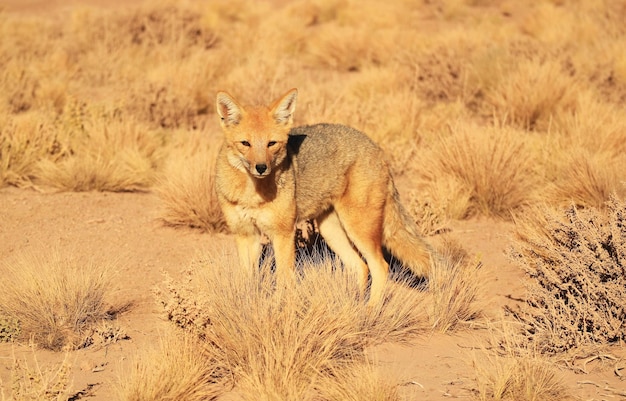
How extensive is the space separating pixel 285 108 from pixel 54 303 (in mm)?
2134

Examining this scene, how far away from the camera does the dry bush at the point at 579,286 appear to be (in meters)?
5.07

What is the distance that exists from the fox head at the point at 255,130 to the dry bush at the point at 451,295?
150 cm

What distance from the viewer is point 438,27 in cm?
1969

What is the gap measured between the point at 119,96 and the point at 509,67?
6.02 m

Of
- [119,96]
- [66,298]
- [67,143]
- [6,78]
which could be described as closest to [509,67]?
[119,96]

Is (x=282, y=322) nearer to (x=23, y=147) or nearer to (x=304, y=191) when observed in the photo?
(x=304, y=191)

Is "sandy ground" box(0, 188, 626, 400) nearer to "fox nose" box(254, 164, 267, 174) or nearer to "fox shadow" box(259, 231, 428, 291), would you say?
"fox shadow" box(259, 231, 428, 291)

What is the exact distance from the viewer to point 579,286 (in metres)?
5.36

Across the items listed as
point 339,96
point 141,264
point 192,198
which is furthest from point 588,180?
point 141,264

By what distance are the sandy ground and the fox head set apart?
3.19 feet

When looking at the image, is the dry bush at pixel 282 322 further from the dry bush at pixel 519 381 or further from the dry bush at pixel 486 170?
the dry bush at pixel 486 170

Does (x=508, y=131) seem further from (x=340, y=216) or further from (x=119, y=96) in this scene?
(x=119, y=96)

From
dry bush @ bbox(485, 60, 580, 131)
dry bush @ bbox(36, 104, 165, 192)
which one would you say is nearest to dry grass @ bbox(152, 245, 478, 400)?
dry bush @ bbox(36, 104, 165, 192)

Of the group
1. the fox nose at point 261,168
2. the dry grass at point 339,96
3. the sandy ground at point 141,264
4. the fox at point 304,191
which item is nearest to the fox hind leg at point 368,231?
the fox at point 304,191
